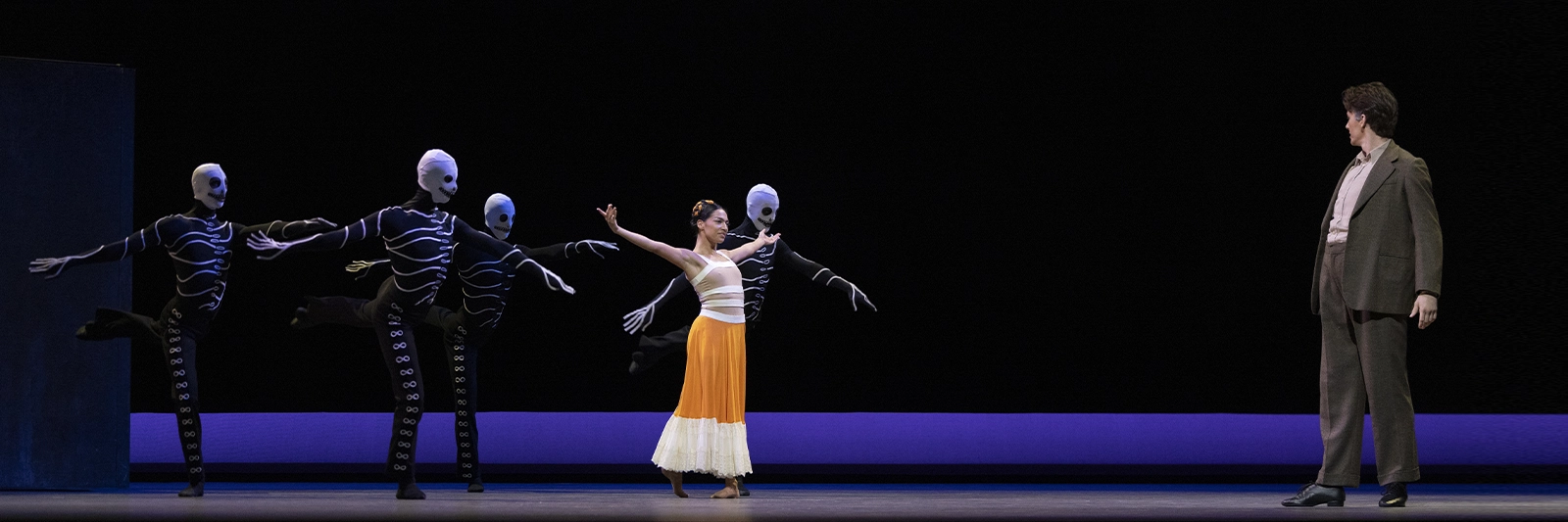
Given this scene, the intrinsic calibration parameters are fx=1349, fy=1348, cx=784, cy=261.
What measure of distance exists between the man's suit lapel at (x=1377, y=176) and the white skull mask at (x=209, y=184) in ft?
13.0

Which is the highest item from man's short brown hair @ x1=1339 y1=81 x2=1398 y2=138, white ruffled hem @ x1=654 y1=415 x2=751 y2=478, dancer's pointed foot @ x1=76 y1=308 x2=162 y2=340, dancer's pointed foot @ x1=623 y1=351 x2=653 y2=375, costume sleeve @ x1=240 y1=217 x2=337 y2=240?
man's short brown hair @ x1=1339 y1=81 x2=1398 y2=138

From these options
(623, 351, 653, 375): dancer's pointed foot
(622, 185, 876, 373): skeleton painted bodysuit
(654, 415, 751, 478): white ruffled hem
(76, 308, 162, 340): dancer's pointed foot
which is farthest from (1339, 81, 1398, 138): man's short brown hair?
(76, 308, 162, 340): dancer's pointed foot

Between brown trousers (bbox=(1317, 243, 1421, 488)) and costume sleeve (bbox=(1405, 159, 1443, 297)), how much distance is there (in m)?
0.16

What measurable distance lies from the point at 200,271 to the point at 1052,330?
430 centimetres

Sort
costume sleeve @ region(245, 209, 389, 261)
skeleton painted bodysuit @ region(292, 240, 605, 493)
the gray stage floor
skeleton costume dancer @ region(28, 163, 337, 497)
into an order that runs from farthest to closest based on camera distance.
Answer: skeleton painted bodysuit @ region(292, 240, 605, 493)
skeleton costume dancer @ region(28, 163, 337, 497)
costume sleeve @ region(245, 209, 389, 261)
the gray stage floor

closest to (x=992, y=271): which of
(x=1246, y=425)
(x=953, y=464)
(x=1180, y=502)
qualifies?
(x=953, y=464)

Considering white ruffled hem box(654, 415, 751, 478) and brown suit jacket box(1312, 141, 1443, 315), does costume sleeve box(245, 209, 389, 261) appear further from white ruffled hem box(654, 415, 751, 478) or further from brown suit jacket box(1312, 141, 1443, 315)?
brown suit jacket box(1312, 141, 1443, 315)

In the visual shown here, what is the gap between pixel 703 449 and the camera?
5020 millimetres

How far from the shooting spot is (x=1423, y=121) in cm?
704

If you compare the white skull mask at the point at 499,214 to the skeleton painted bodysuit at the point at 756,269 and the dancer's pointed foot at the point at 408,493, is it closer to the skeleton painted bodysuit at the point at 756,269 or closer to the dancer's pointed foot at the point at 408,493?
the skeleton painted bodysuit at the point at 756,269

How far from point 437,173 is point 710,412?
4.38 ft

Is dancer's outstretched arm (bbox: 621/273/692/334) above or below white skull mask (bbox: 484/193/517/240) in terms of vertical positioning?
below

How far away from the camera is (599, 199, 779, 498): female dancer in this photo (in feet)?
16.5

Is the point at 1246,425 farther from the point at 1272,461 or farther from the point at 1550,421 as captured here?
the point at 1550,421
